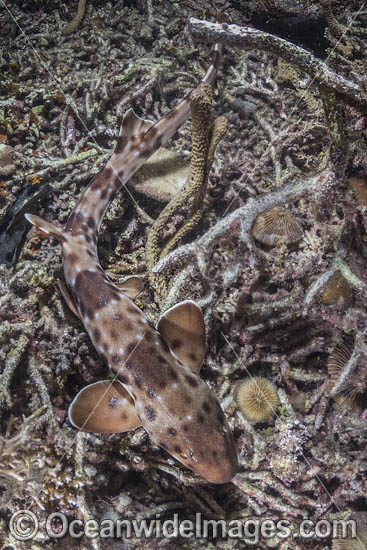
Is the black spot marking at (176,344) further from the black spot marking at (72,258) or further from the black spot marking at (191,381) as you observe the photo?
the black spot marking at (72,258)

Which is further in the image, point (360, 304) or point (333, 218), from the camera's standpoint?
point (333, 218)

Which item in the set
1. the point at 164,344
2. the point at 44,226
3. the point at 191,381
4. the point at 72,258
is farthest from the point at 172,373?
the point at 44,226

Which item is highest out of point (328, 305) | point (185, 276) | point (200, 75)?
point (200, 75)

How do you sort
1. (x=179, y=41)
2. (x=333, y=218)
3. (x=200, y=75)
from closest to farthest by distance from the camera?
(x=333, y=218)
(x=200, y=75)
(x=179, y=41)

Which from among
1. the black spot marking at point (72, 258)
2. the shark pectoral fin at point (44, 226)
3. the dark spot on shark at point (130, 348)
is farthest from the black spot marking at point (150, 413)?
the shark pectoral fin at point (44, 226)

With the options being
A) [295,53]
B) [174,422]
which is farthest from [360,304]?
[295,53]

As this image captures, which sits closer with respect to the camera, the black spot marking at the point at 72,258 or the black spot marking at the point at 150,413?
the black spot marking at the point at 150,413

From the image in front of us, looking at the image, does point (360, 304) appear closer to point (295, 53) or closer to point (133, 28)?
point (295, 53)

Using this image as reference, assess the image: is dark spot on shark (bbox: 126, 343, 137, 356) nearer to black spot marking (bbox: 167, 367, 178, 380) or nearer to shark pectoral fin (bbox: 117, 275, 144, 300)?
black spot marking (bbox: 167, 367, 178, 380)
